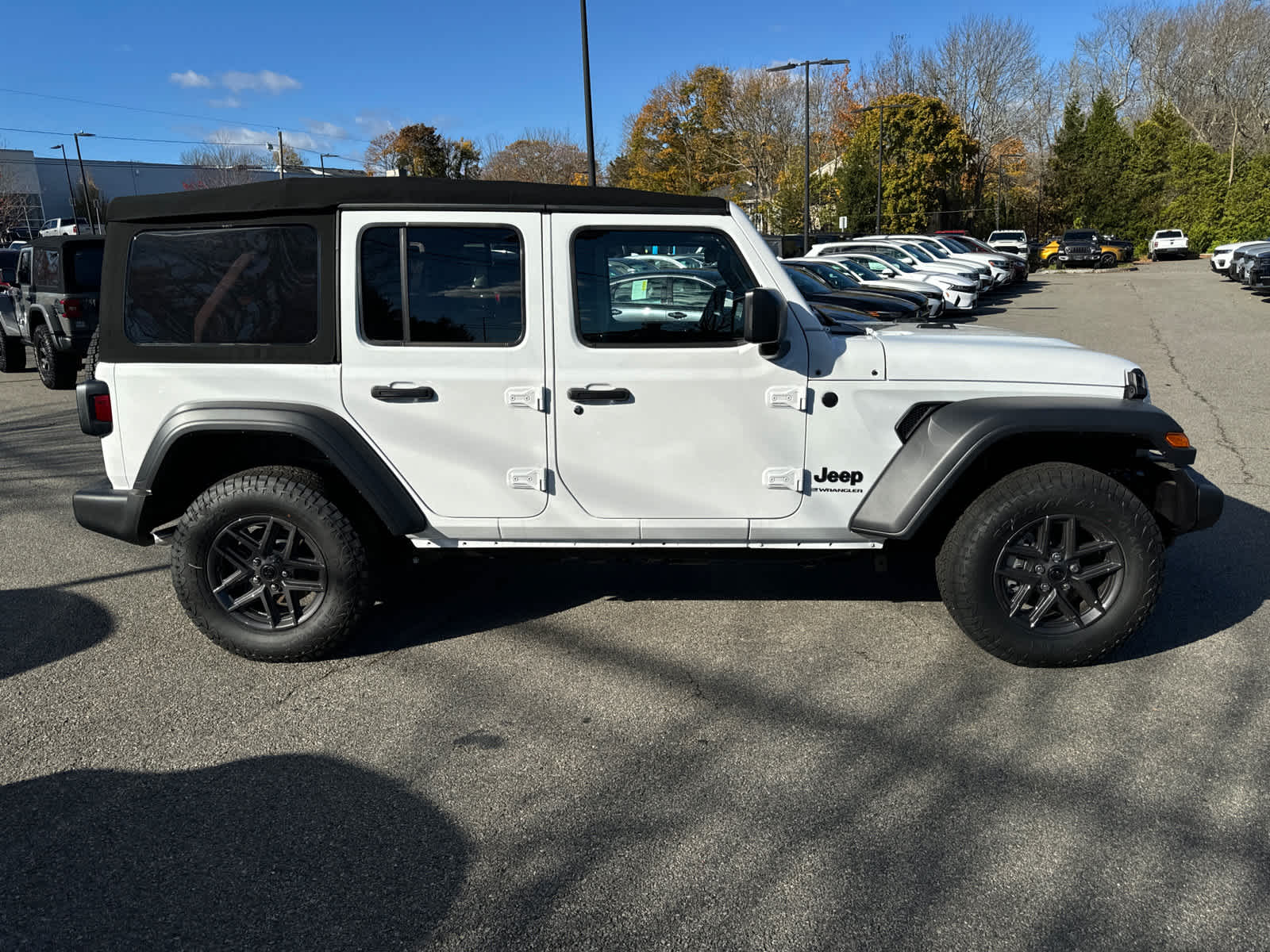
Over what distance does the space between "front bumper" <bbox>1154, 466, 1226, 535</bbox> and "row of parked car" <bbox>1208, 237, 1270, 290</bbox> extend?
70.0 feet

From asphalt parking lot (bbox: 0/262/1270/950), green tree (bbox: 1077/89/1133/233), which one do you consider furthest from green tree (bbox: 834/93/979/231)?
asphalt parking lot (bbox: 0/262/1270/950)

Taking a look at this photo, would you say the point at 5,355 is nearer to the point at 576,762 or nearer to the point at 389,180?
the point at 389,180

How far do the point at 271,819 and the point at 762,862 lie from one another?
1529mm

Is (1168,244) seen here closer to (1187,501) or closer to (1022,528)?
(1187,501)

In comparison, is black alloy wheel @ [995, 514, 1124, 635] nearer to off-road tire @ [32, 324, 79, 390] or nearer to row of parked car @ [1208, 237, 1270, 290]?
off-road tire @ [32, 324, 79, 390]

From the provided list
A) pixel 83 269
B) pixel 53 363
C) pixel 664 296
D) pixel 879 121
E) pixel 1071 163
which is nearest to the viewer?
pixel 664 296

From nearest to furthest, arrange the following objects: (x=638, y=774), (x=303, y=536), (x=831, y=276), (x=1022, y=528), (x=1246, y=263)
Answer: (x=638, y=774) → (x=1022, y=528) → (x=303, y=536) → (x=831, y=276) → (x=1246, y=263)

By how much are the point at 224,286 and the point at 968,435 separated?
306 centimetres

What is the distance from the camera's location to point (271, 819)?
305 cm

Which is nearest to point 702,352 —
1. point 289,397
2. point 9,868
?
point 289,397

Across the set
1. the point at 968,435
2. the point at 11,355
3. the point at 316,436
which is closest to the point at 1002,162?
the point at 11,355

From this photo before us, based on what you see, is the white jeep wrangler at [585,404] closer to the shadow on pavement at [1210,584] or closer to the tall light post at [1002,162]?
the shadow on pavement at [1210,584]

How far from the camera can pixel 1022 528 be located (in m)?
3.84

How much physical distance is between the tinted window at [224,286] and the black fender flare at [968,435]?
2436 millimetres
